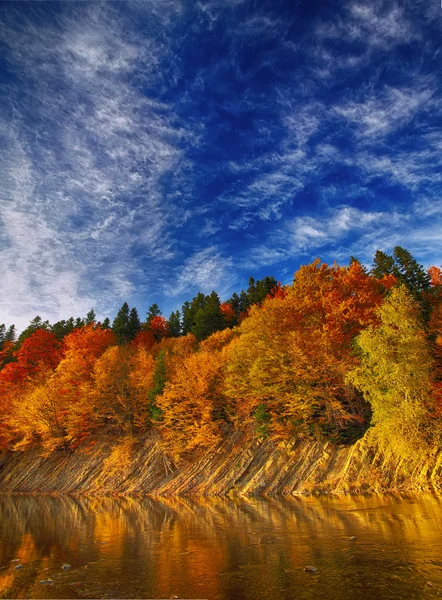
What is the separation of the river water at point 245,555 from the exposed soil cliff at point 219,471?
6063mm

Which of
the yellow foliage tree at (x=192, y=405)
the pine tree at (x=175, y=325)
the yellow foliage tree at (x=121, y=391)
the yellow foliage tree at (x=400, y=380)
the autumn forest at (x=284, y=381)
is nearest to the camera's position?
the yellow foliage tree at (x=400, y=380)

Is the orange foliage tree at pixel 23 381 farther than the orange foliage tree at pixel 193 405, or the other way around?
the orange foliage tree at pixel 23 381

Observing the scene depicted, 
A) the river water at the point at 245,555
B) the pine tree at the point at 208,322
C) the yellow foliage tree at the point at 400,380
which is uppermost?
the pine tree at the point at 208,322

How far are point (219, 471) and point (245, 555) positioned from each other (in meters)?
28.3

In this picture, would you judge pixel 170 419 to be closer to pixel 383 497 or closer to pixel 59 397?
pixel 59 397

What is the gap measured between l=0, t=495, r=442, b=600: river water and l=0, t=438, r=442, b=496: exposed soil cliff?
606 cm

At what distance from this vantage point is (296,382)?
122 feet

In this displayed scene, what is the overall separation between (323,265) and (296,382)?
14974 mm

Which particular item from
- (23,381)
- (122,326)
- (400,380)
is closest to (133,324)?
(122,326)

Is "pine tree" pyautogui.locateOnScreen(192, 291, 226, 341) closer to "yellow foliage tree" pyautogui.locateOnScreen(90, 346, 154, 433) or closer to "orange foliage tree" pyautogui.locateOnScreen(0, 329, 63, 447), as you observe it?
"yellow foliage tree" pyautogui.locateOnScreen(90, 346, 154, 433)

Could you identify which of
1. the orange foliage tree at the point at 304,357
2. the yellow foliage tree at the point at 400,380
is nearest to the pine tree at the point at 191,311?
the orange foliage tree at the point at 304,357

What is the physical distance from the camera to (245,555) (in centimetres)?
1271

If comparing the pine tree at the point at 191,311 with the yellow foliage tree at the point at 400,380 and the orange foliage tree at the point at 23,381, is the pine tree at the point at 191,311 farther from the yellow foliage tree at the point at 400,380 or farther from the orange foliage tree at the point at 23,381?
the yellow foliage tree at the point at 400,380

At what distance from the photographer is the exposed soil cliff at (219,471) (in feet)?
93.4
